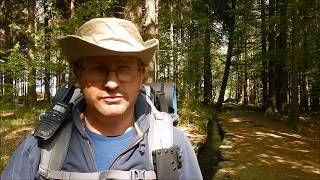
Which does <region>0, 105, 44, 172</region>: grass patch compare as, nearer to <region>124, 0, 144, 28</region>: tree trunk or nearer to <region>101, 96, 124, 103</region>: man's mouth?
<region>124, 0, 144, 28</region>: tree trunk

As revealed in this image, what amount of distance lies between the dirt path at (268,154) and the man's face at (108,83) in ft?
20.8

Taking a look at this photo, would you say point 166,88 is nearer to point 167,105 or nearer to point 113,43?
point 167,105

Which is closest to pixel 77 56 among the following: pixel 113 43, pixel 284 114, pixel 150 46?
pixel 113 43

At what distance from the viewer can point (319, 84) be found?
57.5ft

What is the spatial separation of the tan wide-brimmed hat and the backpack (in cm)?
32

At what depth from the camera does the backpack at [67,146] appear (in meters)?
2.01

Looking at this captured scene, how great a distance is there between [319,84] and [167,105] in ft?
53.7

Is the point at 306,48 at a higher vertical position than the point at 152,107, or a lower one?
higher

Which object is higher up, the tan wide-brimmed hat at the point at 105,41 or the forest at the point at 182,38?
the forest at the point at 182,38

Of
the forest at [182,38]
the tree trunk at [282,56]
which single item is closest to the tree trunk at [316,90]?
the forest at [182,38]

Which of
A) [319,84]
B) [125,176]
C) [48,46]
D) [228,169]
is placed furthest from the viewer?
[319,84]

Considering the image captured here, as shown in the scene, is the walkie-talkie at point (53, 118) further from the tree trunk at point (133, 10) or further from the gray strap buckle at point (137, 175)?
the tree trunk at point (133, 10)

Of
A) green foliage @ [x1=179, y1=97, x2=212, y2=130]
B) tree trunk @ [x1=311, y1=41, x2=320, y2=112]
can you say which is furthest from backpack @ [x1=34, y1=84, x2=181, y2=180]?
tree trunk @ [x1=311, y1=41, x2=320, y2=112]

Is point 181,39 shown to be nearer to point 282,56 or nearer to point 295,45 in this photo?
point 282,56
